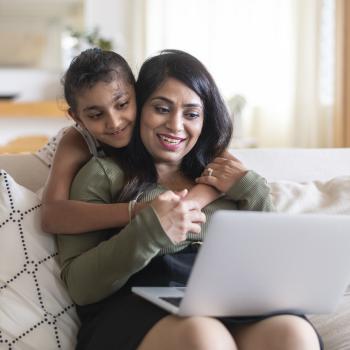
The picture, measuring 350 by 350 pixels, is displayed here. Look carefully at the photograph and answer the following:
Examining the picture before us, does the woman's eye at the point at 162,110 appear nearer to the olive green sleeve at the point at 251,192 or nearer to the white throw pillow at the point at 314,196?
the olive green sleeve at the point at 251,192

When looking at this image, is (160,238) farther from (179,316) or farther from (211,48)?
(211,48)

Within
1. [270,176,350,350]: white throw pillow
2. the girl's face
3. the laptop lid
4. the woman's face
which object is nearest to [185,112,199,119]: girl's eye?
the woman's face

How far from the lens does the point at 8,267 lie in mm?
1464

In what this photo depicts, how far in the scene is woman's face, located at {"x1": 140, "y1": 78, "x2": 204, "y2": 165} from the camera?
154 centimetres

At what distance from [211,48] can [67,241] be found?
413 cm

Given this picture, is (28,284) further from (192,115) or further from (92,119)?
(192,115)

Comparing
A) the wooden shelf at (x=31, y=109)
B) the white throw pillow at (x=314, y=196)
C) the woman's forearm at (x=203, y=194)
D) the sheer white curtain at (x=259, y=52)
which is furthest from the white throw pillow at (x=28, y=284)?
the wooden shelf at (x=31, y=109)

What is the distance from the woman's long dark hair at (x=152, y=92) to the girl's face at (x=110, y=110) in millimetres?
36

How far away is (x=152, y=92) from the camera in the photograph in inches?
61.6

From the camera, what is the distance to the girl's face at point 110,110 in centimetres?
154

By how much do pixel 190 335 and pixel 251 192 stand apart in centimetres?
47

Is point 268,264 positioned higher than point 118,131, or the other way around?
point 118,131

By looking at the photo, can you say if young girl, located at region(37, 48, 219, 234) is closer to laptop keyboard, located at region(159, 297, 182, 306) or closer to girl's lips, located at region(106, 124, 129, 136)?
girl's lips, located at region(106, 124, 129, 136)

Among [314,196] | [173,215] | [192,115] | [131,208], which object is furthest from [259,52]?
[173,215]
